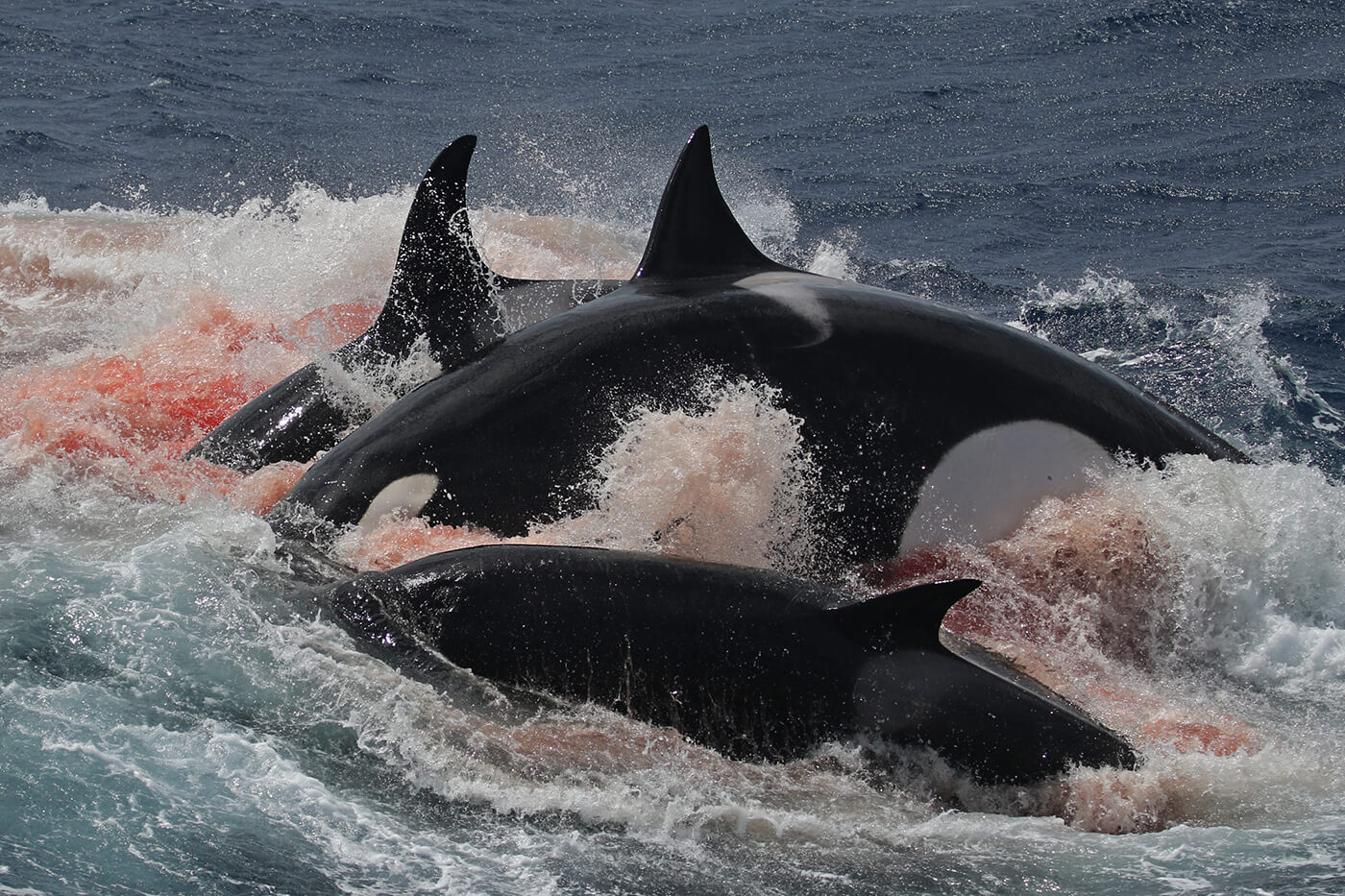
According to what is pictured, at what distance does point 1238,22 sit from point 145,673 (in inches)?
1013

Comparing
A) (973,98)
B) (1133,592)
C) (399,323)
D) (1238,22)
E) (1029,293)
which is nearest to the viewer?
(1133,592)

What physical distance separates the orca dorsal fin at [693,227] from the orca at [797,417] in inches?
7.4

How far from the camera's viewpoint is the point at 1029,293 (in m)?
14.7

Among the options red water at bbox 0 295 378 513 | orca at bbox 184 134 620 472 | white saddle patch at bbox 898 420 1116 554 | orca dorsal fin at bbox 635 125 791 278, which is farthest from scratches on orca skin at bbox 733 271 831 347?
red water at bbox 0 295 378 513

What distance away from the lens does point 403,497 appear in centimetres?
742

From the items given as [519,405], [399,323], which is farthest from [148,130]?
[519,405]

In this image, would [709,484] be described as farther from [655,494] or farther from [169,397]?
[169,397]

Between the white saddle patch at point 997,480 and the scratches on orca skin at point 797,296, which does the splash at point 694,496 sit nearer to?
the scratches on orca skin at point 797,296

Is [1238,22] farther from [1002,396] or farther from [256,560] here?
[256,560]

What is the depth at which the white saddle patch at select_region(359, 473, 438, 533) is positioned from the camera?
291 inches

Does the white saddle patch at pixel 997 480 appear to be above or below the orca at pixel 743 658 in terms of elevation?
above

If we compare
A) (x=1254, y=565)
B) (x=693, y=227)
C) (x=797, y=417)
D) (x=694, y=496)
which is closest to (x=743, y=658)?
(x=694, y=496)

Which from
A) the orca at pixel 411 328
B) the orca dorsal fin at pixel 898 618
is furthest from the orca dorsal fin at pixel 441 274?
the orca dorsal fin at pixel 898 618

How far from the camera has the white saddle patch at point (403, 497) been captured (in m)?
7.39
